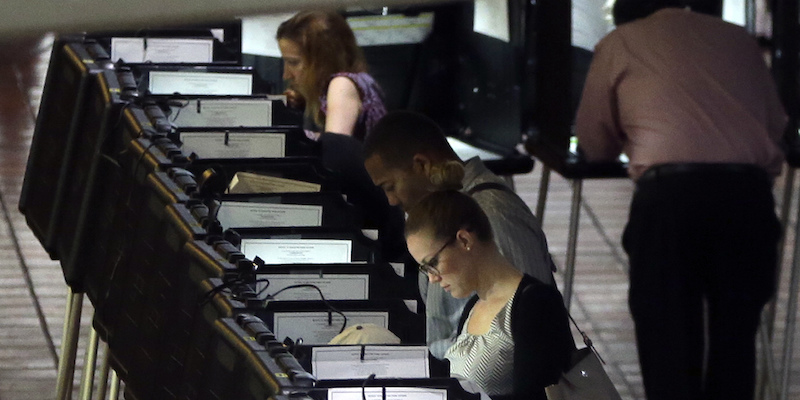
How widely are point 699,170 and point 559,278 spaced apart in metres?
2.89

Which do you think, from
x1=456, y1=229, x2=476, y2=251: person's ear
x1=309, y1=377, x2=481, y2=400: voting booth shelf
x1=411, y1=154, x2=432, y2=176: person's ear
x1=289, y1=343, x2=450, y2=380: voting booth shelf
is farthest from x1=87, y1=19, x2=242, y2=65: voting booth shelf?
x1=309, y1=377, x2=481, y2=400: voting booth shelf

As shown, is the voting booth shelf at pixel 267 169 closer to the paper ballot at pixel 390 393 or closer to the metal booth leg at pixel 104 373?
the metal booth leg at pixel 104 373

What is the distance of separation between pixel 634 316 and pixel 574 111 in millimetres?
1233

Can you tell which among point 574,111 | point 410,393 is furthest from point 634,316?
point 410,393

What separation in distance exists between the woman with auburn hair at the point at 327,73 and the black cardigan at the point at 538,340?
1.57 meters

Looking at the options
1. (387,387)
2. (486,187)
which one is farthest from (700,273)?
(387,387)

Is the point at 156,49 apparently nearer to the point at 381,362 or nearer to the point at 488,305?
the point at 488,305

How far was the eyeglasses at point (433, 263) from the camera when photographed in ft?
8.39

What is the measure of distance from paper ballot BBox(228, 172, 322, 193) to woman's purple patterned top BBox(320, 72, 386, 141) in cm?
104

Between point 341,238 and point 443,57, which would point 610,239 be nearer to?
point 443,57

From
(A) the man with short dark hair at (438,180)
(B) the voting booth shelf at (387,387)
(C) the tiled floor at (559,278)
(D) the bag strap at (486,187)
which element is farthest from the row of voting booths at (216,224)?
(C) the tiled floor at (559,278)

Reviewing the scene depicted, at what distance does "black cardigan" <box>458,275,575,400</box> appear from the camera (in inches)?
90.1

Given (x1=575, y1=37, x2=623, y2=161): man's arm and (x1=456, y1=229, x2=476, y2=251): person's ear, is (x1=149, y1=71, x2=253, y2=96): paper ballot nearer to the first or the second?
(x1=575, y1=37, x2=623, y2=161): man's arm

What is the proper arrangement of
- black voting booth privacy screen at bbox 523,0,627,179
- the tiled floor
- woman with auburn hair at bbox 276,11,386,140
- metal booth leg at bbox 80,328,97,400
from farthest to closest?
the tiled floor
black voting booth privacy screen at bbox 523,0,627,179
woman with auburn hair at bbox 276,11,386,140
metal booth leg at bbox 80,328,97,400
